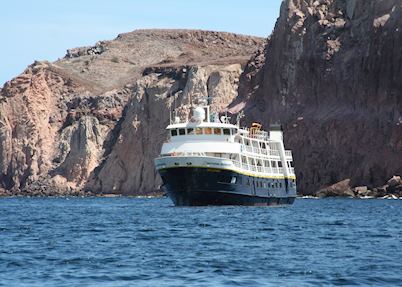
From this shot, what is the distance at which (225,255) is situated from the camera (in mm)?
50094

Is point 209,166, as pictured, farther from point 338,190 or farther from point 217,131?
point 338,190

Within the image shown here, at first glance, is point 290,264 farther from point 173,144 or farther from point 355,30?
point 355,30

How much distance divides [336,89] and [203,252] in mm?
109404

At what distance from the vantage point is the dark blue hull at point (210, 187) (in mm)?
94562

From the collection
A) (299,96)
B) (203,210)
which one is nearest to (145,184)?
(299,96)

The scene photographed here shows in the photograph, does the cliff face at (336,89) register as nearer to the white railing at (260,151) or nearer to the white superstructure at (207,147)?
the white railing at (260,151)

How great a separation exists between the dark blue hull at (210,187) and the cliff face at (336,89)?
48431 mm

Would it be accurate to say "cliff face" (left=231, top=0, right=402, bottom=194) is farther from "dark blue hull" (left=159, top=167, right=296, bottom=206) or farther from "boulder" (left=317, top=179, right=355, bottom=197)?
"dark blue hull" (left=159, top=167, right=296, bottom=206)

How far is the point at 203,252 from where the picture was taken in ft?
169

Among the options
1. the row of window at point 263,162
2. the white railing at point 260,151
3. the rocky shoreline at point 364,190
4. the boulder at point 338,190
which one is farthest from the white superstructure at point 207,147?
the boulder at point 338,190

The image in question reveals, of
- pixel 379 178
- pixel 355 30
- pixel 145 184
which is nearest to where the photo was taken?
pixel 379 178

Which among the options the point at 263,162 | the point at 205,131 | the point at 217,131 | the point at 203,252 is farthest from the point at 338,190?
the point at 203,252

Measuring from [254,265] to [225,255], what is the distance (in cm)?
405

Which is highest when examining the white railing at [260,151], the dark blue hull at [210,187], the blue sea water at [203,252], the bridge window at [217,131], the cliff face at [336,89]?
the cliff face at [336,89]
